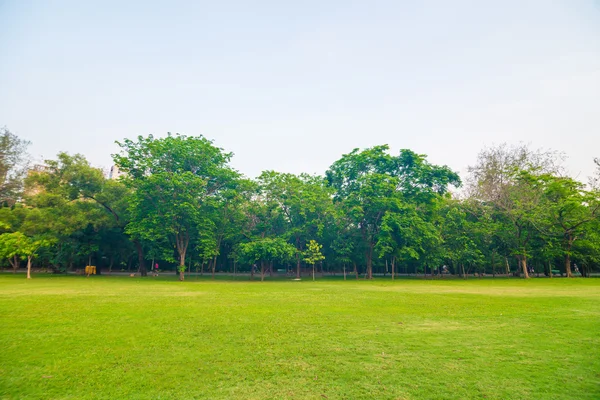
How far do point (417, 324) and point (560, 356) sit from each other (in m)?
3.78

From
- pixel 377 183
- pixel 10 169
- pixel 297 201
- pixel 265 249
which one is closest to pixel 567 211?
pixel 377 183

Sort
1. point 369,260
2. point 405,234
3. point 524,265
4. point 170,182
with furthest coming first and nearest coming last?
point 369,260 → point 524,265 → point 405,234 → point 170,182

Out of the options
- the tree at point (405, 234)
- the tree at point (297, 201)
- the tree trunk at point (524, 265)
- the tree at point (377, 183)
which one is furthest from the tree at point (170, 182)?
the tree trunk at point (524, 265)

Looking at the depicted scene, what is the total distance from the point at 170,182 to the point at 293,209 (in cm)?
1414

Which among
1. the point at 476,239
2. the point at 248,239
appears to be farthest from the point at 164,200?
the point at 476,239

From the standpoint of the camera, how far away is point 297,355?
268 inches

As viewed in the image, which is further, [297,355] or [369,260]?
[369,260]

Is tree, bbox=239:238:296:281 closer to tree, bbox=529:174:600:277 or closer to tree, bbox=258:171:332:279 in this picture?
tree, bbox=258:171:332:279

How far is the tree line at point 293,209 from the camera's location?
3353cm

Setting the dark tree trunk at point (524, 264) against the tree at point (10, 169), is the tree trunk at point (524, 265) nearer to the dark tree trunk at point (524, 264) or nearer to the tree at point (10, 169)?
the dark tree trunk at point (524, 264)

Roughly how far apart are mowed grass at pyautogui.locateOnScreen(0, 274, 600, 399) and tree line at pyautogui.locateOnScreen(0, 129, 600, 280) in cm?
2308

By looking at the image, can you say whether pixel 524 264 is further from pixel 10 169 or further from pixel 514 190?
pixel 10 169

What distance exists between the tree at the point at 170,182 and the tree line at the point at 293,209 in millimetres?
131

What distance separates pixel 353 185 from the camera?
133ft
